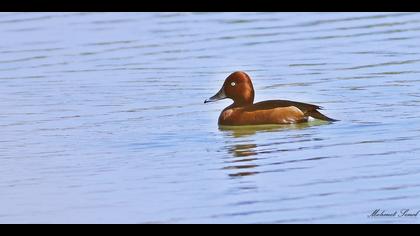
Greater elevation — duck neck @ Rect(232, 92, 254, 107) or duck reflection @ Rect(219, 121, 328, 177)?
duck neck @ Rect(232, 92, 254, 107)

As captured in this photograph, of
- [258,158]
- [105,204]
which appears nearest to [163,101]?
[258,158]

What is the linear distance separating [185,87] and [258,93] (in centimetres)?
103

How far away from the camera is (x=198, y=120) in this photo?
16.2 meters

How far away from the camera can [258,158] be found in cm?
1368

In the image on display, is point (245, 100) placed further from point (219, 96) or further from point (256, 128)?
point (256, 128)

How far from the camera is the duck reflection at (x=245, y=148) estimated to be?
13.1 metres

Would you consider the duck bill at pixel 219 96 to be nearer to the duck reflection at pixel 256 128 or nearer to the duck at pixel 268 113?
the duck at pixel 268 113
